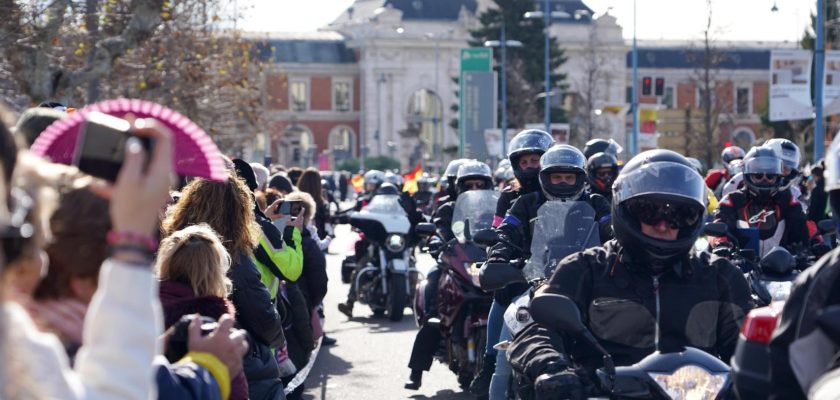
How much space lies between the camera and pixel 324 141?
115938 millimetres

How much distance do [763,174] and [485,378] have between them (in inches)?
90.3

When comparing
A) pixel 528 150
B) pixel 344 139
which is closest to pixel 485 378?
pixel 528 150

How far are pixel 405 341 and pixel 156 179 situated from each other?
1091cm

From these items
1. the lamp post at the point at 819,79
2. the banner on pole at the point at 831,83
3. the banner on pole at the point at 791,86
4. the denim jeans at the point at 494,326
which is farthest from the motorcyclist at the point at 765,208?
the lamp post at the point at 819,79

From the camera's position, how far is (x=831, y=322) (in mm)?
3162

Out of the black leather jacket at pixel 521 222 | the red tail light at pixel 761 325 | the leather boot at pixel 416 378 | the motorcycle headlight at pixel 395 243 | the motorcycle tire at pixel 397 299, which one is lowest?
the motorcycle tire at pixel 397 299

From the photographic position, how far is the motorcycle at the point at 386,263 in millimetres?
15430

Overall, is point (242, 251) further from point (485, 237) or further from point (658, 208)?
point (658, 208)

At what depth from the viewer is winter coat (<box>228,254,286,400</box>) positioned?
6141 mm

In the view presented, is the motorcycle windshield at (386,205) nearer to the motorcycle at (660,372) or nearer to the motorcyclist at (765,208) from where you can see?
the motorcyclist at (765,208)

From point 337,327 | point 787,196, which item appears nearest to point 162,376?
point 787,196

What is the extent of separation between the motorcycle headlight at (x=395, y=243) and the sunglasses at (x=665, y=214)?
1044 cm

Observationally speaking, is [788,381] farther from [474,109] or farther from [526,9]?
[526,9]

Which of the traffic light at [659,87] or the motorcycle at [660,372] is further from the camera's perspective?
the traffic light at [659,87]
